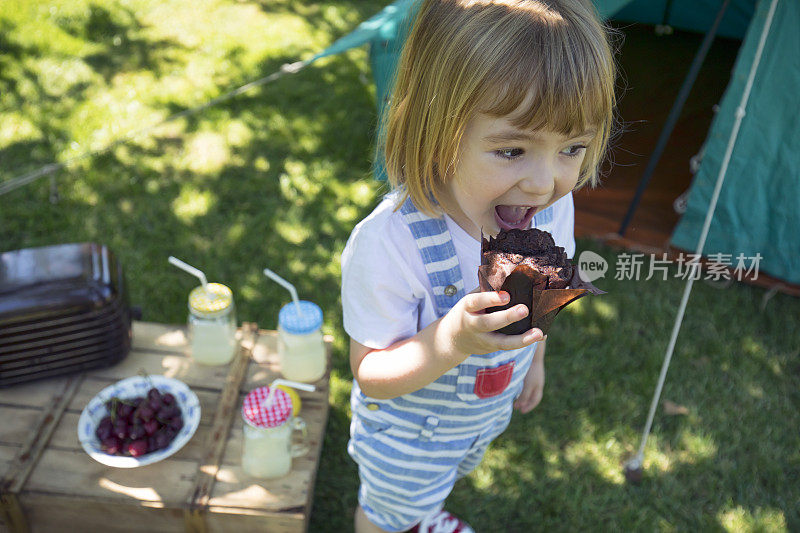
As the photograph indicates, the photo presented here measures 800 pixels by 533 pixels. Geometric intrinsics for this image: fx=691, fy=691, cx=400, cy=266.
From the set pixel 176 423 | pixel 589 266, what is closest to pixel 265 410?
pixel 176 423

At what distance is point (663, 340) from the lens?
3.61 m

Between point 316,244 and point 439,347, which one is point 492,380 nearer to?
point 439,347

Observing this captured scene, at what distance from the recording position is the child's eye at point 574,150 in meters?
1.43

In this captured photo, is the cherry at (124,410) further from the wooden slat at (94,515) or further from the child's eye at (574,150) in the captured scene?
the child's eye at (574,150)

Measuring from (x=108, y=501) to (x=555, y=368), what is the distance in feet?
6.91

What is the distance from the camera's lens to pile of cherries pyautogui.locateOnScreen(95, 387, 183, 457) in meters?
2.27

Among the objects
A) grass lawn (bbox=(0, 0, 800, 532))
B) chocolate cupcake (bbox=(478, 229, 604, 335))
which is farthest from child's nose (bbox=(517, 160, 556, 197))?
grass lawn (bbox=(0, 0, 800, 532))

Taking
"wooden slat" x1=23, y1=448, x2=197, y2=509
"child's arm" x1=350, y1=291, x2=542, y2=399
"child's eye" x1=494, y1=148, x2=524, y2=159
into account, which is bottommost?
"wooden slat" x1=23, y1=448, x2=197, y2=509

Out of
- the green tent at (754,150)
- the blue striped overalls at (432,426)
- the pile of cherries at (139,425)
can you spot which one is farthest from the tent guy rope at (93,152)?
the blue striped overalls at (432,426)

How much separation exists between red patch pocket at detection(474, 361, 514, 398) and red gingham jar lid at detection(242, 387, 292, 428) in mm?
717

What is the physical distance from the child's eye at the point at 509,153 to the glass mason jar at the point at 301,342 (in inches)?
52.3

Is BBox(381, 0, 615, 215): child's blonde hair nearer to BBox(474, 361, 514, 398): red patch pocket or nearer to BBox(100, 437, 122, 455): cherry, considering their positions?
→ BBox(474, 361, 514, 398): red patch pocket

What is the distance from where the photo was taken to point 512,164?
1366 millimetres

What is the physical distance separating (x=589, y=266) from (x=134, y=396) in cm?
196
